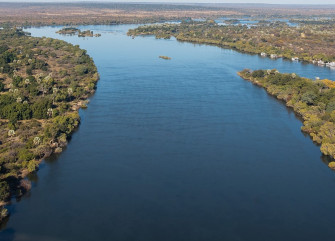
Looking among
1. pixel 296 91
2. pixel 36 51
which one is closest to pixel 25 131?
pixel 296 91

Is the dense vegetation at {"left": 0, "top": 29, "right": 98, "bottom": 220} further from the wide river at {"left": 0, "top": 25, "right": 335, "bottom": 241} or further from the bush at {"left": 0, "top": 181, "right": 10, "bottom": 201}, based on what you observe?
the wide river at {"left": 0, "top": 25, "right": 335, "bottom": 241}

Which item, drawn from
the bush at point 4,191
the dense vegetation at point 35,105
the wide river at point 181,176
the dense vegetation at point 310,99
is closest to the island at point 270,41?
the dense vegetation at point 310,99

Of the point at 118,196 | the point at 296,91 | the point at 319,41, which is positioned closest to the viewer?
A: the point at 118,196

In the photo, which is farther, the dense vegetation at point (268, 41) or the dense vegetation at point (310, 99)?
the dense vegetation at point (268, 41)

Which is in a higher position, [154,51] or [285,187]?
[154,51]

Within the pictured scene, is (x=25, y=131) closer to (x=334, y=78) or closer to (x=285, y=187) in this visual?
(x=285, y=187)

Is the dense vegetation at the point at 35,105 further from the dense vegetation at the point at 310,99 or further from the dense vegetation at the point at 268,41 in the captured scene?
the dense vegetation at the point at 268,41
